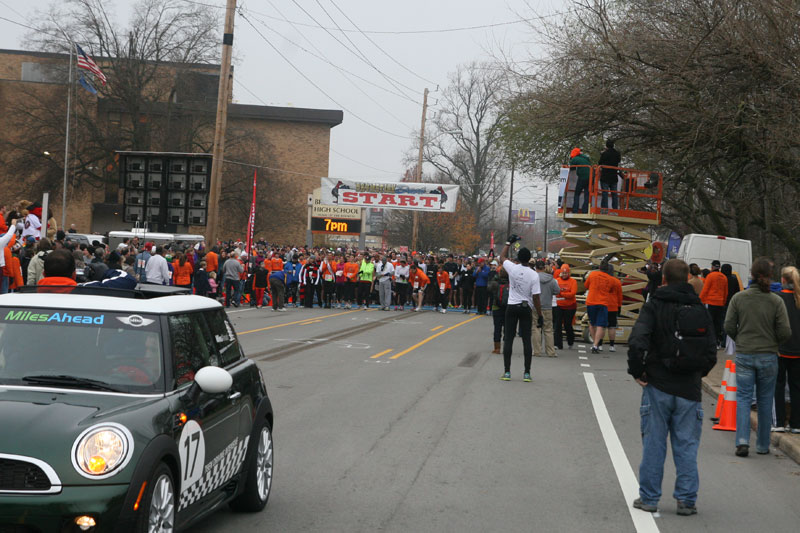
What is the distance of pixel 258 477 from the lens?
20.7 ft

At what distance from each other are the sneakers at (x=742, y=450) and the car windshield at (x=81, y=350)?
6452mm

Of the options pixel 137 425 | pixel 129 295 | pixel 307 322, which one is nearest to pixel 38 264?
pixel 307 322

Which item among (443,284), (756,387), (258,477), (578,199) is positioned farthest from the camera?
(443,284)

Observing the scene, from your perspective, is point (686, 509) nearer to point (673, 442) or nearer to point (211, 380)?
point (673, 442)

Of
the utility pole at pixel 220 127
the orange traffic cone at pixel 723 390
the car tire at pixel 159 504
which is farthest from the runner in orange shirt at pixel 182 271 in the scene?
the car tire at pixel 159 504

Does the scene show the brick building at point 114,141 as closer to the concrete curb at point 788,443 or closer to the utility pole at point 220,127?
the utility pole at point 220,127

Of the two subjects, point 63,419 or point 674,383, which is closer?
point 63,419

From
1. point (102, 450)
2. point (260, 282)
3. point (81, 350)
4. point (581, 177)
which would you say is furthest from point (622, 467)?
point (260, 282)

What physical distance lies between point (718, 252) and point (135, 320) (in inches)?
784

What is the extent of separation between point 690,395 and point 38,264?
12.6 meters

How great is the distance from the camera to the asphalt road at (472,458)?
21.3 ft

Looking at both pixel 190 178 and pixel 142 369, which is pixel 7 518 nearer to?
pixel 142 369

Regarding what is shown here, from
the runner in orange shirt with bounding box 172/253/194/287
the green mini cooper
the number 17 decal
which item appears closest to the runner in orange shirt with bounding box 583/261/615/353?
the runner in orange shirt with bounding box 172/253/194/287

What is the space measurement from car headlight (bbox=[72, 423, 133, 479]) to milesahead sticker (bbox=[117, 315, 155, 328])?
91 cm
